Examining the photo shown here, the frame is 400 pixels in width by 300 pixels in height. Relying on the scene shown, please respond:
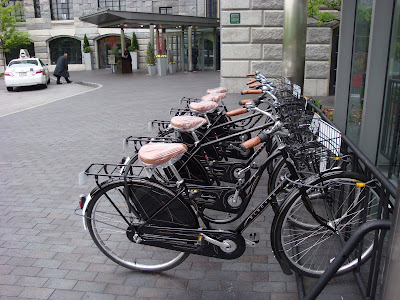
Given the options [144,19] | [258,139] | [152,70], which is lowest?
[152,70]

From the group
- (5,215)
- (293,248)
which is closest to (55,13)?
(5,215)

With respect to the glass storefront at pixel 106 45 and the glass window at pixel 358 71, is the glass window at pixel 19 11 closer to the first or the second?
the glass storefront at pixel 106 45

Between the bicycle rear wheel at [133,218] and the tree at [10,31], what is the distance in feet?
101

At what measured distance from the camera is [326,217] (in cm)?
320

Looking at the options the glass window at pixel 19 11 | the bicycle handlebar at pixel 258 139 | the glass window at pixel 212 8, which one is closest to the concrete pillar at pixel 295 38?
the bicycle handlebar at pixel 258 139

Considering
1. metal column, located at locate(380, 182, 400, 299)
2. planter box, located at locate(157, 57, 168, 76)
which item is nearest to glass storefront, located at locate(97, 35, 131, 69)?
planter box, located at locate(157, 57, 168, 76)

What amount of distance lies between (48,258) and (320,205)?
2463 millimetres

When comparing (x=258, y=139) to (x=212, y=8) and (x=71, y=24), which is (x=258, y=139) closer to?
(x=212, y=8)

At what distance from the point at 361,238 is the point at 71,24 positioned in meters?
34.1

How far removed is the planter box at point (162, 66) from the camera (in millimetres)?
23319

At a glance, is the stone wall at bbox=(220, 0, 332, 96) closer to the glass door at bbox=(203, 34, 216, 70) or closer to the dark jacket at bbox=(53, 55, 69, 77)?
the dark jacket at bbox=(53, 55, 69, 77)

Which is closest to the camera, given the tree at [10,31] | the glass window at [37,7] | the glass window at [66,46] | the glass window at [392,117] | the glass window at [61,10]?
the glass window at [392,117]

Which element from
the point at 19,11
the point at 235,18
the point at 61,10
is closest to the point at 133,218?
the point at 235,18

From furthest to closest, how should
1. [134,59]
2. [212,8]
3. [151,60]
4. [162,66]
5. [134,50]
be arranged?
[134,59]
[134,50]
[212,8]
[151,60]
[162,66]
